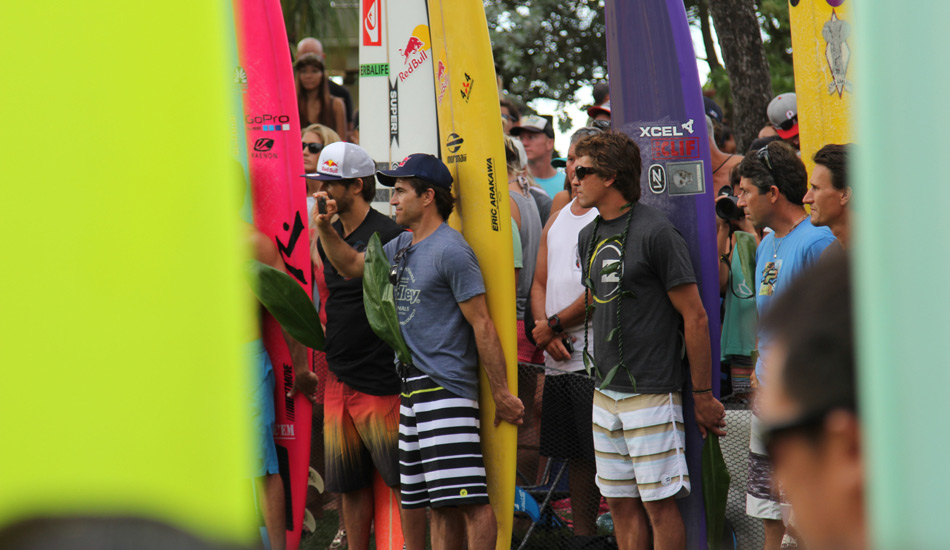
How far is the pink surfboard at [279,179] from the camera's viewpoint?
199 inches

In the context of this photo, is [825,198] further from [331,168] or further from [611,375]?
[331,168]

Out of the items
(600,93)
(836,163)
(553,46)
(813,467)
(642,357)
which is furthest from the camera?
(553,46)

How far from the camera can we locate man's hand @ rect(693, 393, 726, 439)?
159 inches

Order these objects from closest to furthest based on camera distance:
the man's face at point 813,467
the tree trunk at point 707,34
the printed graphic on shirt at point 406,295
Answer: the man's face at point 813,467 → the printed graphic on shirt at point 406,295 → the tree trunk at point 707,34

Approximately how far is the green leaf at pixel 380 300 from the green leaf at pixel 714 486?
136cm

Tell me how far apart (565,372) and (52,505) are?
4.43 m

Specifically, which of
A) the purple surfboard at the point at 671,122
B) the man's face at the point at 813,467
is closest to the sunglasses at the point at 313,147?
the purple surfboard at the point at 671,122

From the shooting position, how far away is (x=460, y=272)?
420 centimetres

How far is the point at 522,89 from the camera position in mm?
14156

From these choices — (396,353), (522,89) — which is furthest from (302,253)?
(522,89)

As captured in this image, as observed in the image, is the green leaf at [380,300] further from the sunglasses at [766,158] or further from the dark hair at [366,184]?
the sunglasses at [766,158]

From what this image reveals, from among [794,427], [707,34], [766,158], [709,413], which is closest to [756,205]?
[766,158]

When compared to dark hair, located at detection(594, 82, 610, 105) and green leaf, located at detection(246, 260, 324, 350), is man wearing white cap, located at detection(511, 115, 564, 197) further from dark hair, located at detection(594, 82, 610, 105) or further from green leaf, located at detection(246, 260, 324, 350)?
Answer: green leaf, located at detection(246, 260, 324, 350)

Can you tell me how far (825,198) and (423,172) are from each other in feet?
5.61
